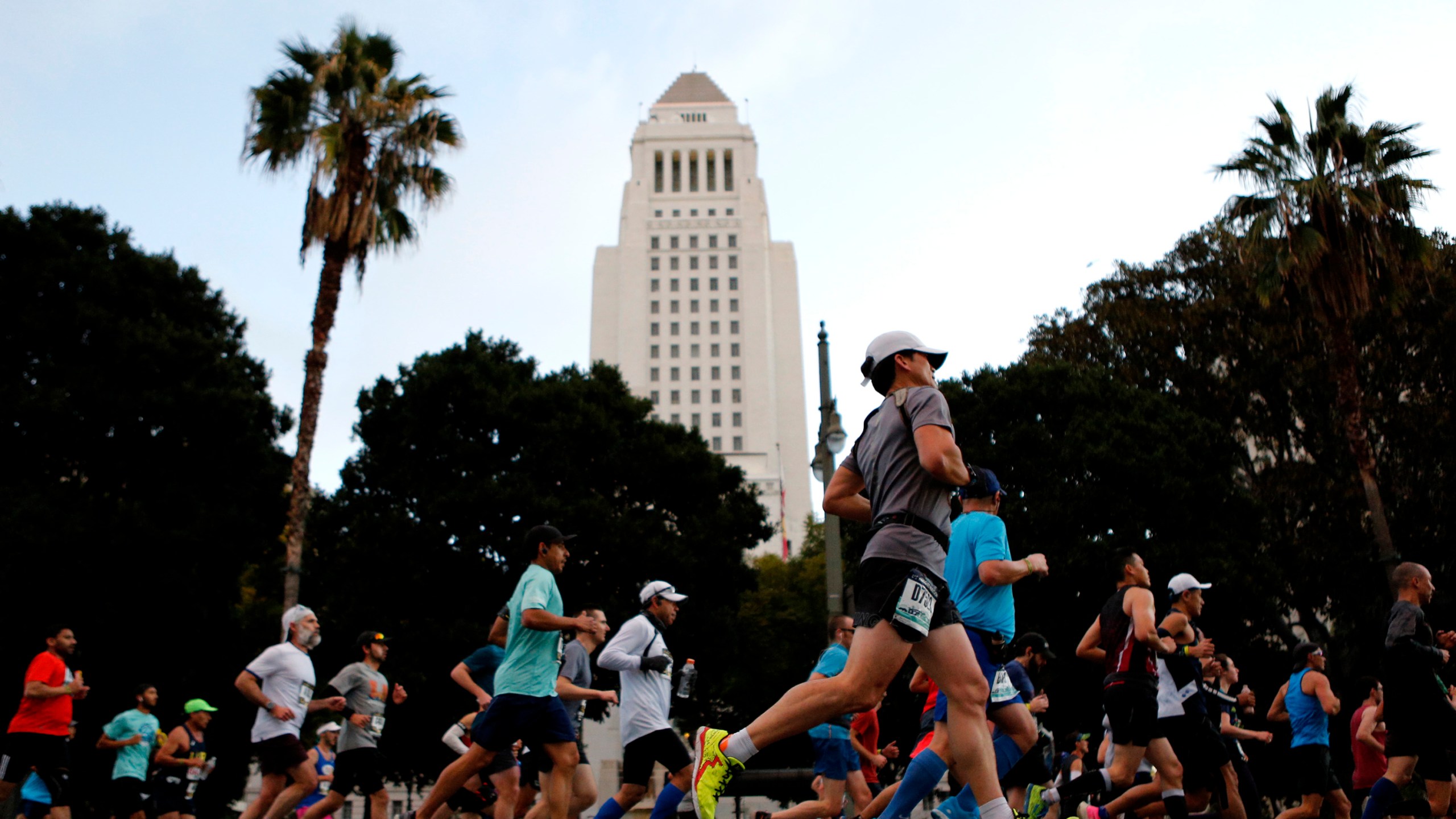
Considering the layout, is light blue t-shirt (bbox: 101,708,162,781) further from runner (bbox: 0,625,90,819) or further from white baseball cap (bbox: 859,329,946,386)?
white baseball cap (bbox: 859,329,946,386)

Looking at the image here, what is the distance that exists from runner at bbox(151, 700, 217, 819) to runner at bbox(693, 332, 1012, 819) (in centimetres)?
971

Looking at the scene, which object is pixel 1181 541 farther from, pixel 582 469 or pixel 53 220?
pixel 53 220

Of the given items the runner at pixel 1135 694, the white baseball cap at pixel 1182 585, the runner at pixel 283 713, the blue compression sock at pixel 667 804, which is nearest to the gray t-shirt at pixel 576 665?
the runner at pixel 283 713

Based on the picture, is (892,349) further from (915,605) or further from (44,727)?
(44,727)

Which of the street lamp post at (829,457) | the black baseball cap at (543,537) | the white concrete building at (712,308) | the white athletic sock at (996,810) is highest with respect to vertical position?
the white concrete building at (712,308)

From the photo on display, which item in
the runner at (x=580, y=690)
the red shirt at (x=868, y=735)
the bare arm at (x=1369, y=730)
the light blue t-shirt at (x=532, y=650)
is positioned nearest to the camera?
the light blue t-shirt at (x=532, y=650)

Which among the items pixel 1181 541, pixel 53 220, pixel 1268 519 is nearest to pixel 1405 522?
pixel 1268 519

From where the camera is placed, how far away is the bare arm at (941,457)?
4184mm

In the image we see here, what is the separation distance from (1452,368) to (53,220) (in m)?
31.8

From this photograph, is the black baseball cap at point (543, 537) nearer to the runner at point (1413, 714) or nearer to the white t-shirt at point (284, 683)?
the white t-shirt at point (284, 683)

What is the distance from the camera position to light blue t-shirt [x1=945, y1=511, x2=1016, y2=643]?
6.18 m

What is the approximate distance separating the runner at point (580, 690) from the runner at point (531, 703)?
177 millimetres

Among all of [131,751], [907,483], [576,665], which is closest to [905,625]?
[907,483]

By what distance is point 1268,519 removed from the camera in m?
28.0
